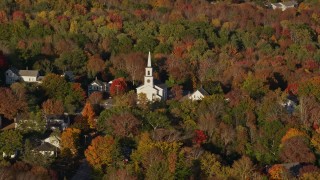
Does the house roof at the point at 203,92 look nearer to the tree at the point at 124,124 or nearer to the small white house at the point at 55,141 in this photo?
the tree at the point at 124,124

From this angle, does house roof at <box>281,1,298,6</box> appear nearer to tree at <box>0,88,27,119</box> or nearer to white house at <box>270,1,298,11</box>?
white house at <box>270,1,298,11</box>

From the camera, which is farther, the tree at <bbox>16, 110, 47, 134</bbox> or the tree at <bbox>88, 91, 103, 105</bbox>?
the tree at <bbox>88, 91, 103, 105</bbox>

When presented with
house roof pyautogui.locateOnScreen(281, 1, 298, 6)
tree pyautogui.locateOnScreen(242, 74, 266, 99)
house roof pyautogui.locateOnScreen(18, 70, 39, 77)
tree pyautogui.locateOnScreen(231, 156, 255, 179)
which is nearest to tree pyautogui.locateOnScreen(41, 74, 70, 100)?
house roof pyautogui.locateOnScreen(18, 70, 39, 77)

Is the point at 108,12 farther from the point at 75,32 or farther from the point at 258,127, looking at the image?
the point at 258,127

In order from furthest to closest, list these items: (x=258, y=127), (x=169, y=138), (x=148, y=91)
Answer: (x=148, y=91) < (x=258, y=127) < (x=169, y=138)

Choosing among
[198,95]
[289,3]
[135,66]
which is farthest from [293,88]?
[289,3]

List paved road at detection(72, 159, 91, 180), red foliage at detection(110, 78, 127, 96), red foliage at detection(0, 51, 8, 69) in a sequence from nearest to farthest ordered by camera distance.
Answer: paved road at detection(72, 159, 91, 180) < red foliage at detection(110, 78, 127, 96) < red foliage at detection(0, 51, 8, 69)

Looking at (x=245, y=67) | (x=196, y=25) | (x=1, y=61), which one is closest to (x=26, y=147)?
(x=1, y=61)
